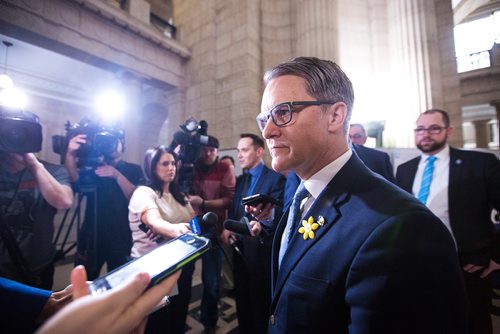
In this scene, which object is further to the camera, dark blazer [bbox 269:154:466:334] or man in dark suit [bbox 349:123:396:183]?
man in dark suit [bbox 349:123:396:183]

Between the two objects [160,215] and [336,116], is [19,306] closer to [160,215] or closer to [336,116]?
[160,215]

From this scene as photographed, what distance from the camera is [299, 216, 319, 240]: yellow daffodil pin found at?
859 mm

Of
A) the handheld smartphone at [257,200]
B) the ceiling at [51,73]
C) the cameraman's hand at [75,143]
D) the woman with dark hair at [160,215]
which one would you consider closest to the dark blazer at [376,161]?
the handheld smartphone at [257,200]

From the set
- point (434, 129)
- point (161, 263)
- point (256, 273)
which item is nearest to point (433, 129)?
point (434, 129)

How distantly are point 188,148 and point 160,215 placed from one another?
2.52ft

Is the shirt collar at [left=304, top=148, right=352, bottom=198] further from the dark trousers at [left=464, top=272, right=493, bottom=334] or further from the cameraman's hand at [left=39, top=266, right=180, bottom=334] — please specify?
the dark trousers at [left=464, top=272, right=493, bottom=334]

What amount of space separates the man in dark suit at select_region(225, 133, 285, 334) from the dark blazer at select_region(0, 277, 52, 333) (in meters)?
1.34

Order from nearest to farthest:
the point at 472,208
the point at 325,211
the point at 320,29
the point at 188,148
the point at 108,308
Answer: the point at 108,308 → the point at 325,211 → the point at 472,208 → the point at 188,148 → the point at 320,29

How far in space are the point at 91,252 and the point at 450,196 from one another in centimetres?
323

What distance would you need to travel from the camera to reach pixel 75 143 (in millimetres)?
1901

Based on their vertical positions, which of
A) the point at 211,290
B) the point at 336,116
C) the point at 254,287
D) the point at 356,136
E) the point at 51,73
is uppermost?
the point at 51,73

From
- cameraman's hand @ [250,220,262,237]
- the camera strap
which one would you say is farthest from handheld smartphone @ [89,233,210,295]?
the camera strap

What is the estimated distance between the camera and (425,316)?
1.94 feet

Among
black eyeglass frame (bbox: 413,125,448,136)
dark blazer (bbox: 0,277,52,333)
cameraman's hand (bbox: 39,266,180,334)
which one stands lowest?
dark blazer (bbox: 0,277,52,333)
